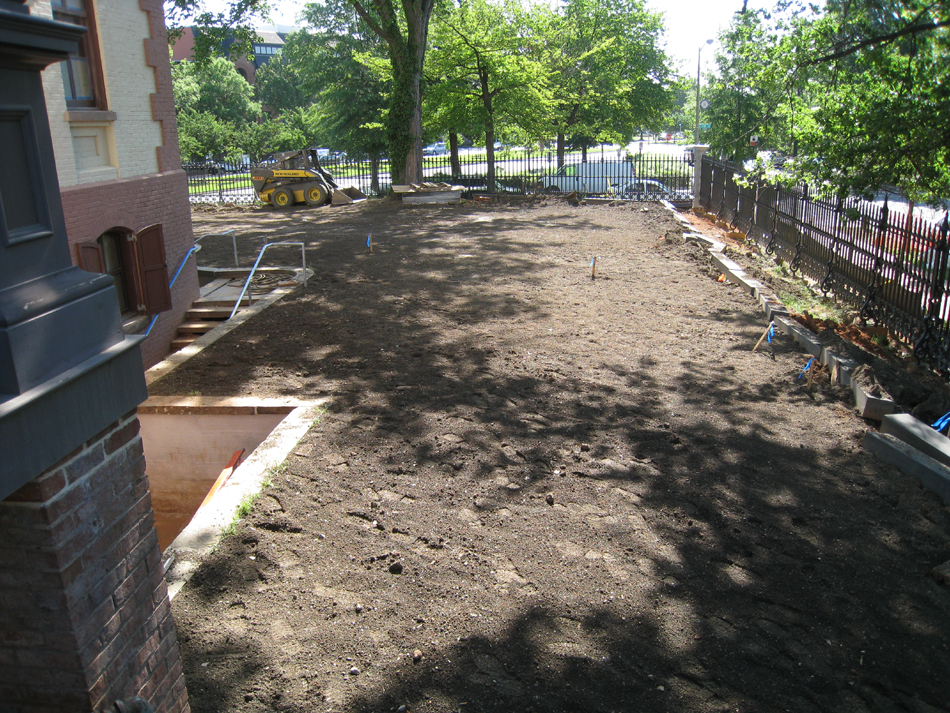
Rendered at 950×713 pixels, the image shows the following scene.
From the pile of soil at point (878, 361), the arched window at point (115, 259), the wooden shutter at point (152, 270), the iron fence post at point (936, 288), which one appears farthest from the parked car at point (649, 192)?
the arched window at point (115, 259)

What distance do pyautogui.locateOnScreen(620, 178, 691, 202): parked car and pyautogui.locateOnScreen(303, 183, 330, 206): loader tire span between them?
38.5 ft

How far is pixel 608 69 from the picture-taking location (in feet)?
124

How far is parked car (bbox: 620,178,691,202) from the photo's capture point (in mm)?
28562

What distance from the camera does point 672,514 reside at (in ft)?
17.1

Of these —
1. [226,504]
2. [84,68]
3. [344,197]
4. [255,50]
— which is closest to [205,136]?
[344,197]

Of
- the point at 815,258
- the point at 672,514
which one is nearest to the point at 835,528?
the point at 672,514

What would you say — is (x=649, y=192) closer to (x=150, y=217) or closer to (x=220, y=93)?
(x=150, y=217)

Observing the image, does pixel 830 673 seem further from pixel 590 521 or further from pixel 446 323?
pixel 446 323

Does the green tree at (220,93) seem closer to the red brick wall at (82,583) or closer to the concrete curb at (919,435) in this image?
the concrete curb at (919,435)

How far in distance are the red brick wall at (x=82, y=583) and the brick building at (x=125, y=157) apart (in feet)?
24.5

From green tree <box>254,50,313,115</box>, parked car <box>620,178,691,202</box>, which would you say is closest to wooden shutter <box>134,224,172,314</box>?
parked car <box>620,178,691,202</box>

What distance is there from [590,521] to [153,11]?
1009 centimetres

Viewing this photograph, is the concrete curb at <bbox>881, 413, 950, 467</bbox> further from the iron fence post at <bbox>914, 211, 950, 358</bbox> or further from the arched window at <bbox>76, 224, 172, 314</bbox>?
the arched window at <bbox>76, 224, 172, 314</bbox>

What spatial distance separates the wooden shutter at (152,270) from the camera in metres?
10.6
